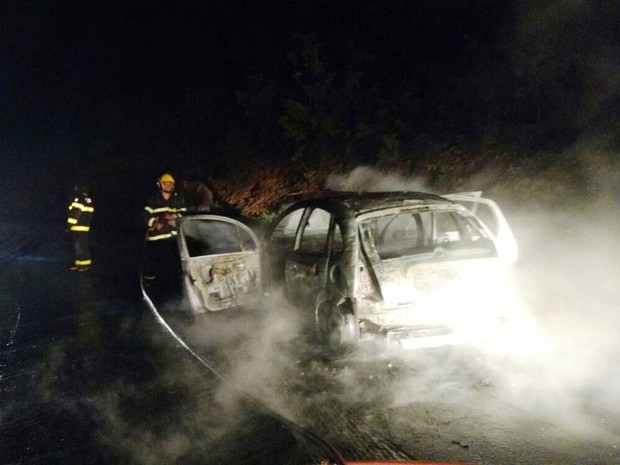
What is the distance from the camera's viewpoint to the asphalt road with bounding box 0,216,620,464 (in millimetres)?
3779

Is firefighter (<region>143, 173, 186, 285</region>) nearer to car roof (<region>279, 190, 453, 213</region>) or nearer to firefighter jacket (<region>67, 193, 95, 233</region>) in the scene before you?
firefighter jacket (<region>67, 193, 95, 233</region>)

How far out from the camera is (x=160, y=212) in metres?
8.57

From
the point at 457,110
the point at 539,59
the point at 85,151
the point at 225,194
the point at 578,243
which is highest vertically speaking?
the point at 85,151

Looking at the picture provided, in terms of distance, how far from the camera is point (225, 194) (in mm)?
15141

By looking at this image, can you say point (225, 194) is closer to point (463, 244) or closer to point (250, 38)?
point (250, 38)

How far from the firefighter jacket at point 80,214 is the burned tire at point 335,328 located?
22.5 feet

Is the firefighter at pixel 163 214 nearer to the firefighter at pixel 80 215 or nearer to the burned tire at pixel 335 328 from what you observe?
the firefighter at pixel 80 215

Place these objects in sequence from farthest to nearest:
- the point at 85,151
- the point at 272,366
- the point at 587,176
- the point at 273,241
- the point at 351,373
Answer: the point at 85,151 → the point at 587,176 → the point at 273,241 → the point at 272,366 → the point at 351,373

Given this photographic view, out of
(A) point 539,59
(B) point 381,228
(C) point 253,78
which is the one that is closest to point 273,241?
(B) point 381,228

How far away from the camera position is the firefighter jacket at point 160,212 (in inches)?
337

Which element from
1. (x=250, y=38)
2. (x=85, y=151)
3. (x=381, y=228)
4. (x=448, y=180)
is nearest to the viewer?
(x=381, y=228)

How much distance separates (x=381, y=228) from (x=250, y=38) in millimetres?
17266

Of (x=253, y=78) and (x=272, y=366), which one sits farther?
(x=253, y=78)

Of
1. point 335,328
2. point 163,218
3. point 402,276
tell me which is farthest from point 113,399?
point 163,218
